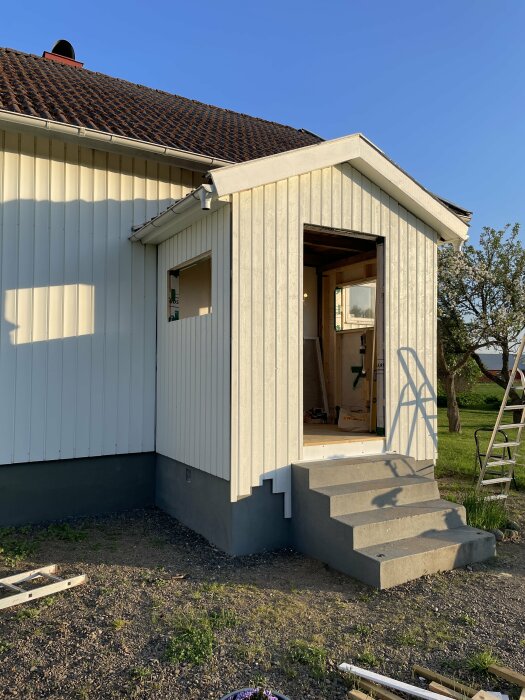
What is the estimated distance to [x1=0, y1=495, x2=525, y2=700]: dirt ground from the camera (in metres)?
2.84

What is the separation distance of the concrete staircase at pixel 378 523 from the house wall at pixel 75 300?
252 cm

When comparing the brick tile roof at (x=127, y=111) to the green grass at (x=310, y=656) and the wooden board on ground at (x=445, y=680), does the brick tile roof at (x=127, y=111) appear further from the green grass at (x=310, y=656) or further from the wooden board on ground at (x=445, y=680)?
the wooden board on ground at (x=445, y=680)

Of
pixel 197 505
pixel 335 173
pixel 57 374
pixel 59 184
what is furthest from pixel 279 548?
pixel 59 184

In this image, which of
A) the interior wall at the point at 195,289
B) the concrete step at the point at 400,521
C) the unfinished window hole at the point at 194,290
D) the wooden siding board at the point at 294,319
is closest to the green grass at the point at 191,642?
the concrete step at the point at 400,521

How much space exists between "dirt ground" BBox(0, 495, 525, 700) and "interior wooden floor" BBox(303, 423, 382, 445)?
125cm

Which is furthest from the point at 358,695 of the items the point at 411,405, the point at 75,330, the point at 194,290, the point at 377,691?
the point at 194,290

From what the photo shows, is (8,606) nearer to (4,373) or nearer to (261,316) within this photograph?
(4,373)

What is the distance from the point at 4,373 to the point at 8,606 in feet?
9.11

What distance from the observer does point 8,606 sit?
3.62 metres

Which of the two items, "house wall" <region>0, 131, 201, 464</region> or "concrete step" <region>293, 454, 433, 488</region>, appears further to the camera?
"house wall" <region>0, 131, 201, 464</region>

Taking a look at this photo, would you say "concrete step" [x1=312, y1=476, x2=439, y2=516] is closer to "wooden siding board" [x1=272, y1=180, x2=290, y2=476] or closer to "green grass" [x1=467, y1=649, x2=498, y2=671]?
"wooden siding board" [x1=272, y1=180, x2=290, y2=476]

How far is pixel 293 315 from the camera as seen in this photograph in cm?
533

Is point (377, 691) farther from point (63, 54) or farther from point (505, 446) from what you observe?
point (63, 54)

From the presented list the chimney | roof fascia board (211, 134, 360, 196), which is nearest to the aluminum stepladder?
roof fascia board (211, 134, 360, 196)
